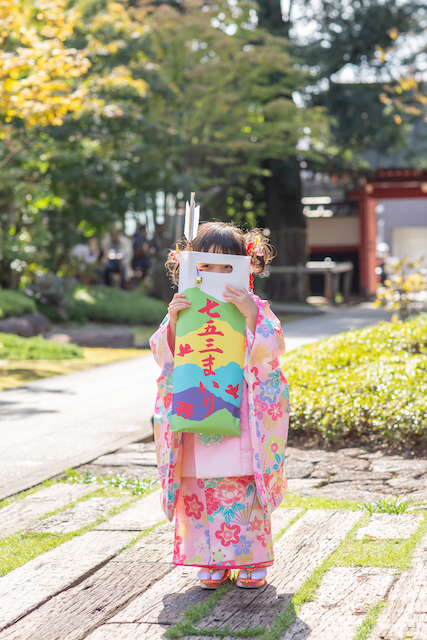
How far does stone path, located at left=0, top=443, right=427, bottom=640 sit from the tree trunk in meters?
17.3

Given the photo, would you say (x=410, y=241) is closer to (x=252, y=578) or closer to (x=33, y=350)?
(x=33, y=350)

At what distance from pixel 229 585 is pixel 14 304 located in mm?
10287

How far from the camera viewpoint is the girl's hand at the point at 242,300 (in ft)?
9.52

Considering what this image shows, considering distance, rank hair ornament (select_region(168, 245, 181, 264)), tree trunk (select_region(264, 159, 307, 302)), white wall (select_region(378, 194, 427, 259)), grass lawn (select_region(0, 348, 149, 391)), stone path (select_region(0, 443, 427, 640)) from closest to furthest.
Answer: stone path (select_region(0, 443, 427, 640))
hair ornament (select_region(168, 245, 181, 264))
grass lawn (select_region(0, 348, 149, 391))
tree trunk (select_region(264, 159, 307, 302))
white wall (select_region(378, 194, 427, 259))

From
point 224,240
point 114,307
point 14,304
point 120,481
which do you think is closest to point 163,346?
point 224,240

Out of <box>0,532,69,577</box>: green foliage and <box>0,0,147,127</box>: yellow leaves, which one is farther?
<box>0,0,147,127</box>: yellow leaves

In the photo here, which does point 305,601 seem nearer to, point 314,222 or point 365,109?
point 365,109

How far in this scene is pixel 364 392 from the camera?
5.33 metres

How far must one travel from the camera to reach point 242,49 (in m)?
16.7

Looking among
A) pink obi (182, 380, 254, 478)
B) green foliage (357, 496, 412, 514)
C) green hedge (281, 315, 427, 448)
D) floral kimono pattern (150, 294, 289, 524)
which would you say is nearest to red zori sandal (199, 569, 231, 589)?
floral kimono pattern (150, 294, 289, 524)

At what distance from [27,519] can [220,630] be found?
1.60m

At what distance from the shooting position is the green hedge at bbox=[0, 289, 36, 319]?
12.3 meters

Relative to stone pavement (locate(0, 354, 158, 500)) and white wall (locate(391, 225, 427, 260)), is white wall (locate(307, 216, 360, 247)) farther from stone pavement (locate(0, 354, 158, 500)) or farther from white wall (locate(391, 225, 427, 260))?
stone pavement (locate(0, 354, 158, 500))

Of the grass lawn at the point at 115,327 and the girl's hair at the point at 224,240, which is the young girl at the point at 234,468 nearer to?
the girl's hair at the point at 224,240
